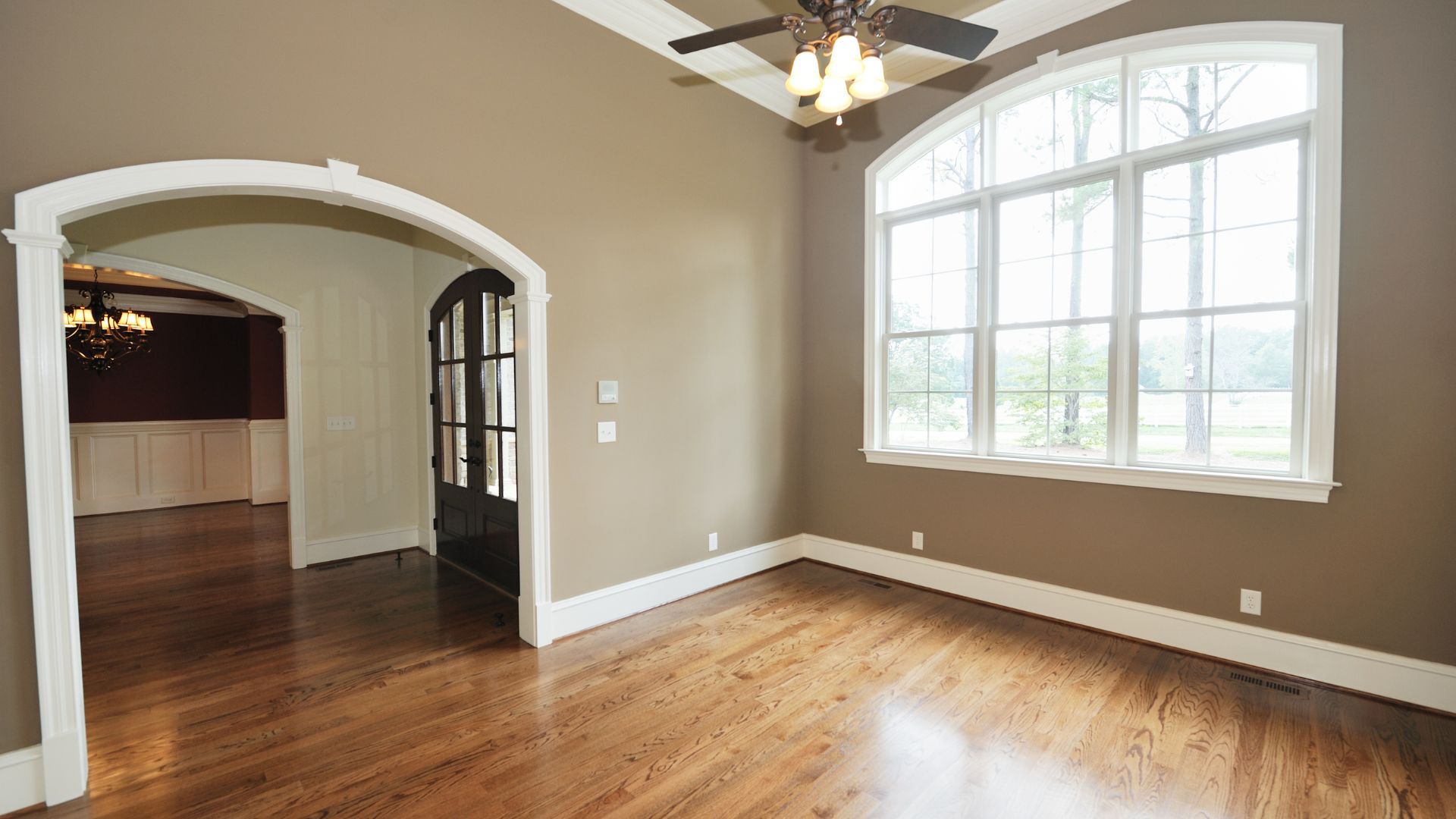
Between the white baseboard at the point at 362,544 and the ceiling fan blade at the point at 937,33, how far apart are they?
5.36 m

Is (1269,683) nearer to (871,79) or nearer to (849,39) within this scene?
(871,79)

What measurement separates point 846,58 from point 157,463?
9654 millimetres

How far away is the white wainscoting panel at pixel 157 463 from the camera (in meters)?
7.16

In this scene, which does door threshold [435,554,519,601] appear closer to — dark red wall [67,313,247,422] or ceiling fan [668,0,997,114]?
ceiling fan [668,0,997,114]

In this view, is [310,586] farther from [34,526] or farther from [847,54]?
[847,54]

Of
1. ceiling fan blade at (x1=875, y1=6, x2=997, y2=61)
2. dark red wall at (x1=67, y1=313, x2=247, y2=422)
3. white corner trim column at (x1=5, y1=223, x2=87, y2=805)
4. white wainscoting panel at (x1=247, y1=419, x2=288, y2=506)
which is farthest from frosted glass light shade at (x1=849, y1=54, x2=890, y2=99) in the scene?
dark red wall at (x1=67, y1=313, x2=247, y2=422)

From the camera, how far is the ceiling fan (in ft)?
7.18

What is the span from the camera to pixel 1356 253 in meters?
2.70

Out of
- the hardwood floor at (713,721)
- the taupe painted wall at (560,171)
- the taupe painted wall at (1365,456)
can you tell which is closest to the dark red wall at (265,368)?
the taupe painted wall at (560,171)

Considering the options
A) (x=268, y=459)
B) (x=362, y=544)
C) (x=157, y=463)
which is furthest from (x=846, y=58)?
(x=157, y=463)

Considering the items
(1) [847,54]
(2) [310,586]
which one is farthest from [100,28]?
(2) [310,586]

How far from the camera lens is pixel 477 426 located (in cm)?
440

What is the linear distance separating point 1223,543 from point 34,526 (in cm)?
501

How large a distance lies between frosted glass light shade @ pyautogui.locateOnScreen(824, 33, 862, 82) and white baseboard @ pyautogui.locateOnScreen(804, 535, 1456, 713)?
314 cm
